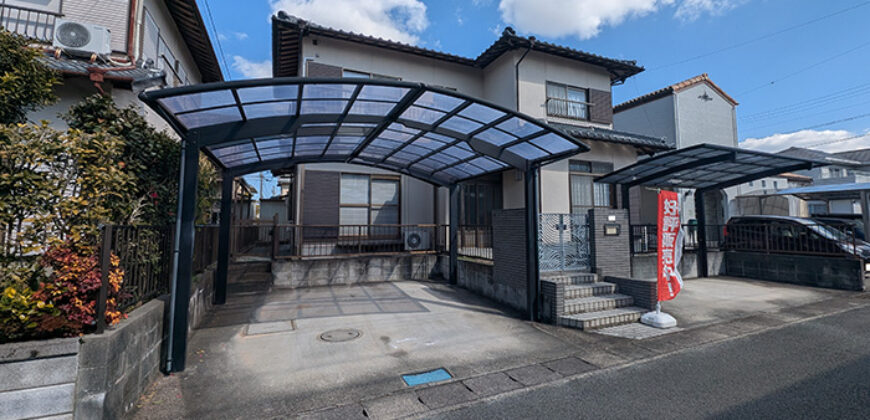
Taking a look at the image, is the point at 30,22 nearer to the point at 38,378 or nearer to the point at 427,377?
the point at 38,378

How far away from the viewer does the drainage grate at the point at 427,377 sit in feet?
12.0

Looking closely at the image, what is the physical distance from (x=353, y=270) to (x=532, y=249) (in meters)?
4.94

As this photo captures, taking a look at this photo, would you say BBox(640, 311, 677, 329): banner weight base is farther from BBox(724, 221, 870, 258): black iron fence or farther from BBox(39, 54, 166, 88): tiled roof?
BBox(39, 54, 166, 88): tiled roof

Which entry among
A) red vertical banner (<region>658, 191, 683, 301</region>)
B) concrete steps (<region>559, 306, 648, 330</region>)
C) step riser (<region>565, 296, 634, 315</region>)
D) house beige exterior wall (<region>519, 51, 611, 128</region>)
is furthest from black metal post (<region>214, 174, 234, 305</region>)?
house beige exterior wall (<region>519, 51, 611, 128</region>)

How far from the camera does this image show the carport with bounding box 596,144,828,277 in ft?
24.0

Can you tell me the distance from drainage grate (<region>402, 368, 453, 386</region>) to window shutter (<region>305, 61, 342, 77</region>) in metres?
8.84

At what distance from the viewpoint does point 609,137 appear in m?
10.5

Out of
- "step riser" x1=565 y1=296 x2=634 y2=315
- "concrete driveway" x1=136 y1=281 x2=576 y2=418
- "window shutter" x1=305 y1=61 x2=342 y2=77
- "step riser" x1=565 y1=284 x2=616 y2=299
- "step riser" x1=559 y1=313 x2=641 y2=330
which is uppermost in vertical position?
"window shutter" x1=305 y1=61 x2=342 y2=77

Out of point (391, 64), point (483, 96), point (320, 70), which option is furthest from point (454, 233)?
point (320, 70)

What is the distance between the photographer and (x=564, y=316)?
5559mm

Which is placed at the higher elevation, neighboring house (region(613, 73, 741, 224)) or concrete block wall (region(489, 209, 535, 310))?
neighboring house (region(613, 73, 741, 224))

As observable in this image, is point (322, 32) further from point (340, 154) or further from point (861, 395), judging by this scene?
point (861, 395)

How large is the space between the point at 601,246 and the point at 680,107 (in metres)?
12.5

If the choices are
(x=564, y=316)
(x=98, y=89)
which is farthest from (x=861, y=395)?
(x=98, y=89)
